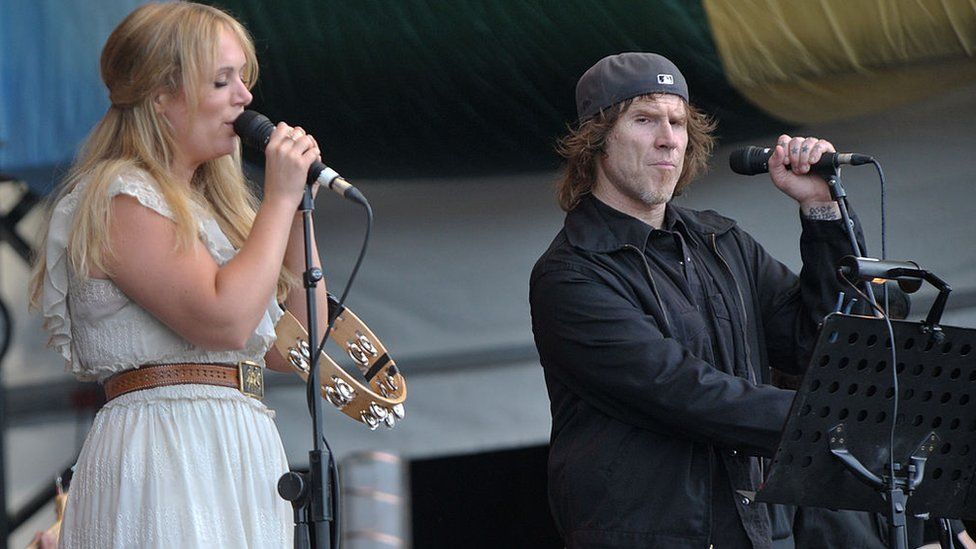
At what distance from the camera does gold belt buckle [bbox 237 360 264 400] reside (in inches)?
98.9

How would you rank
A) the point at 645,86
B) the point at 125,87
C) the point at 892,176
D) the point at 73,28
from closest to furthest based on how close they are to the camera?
the point at 125,87, the point at 645,86, the point at 73,28, the point at 892,176

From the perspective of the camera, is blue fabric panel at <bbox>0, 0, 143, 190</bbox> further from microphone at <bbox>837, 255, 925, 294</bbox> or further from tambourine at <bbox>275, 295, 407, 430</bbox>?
microphone at <bbox>837, 255, 925, 294</bbox>

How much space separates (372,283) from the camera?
405 centimetres

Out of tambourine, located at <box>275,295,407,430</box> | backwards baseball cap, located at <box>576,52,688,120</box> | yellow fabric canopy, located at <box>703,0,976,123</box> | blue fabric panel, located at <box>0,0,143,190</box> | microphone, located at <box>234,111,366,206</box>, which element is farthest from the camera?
yellow fabric canopy, located at <box>703,0,976,123</box>

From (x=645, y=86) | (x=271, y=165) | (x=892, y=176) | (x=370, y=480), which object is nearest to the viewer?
(x=271, y=165)

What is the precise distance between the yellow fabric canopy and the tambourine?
168cm

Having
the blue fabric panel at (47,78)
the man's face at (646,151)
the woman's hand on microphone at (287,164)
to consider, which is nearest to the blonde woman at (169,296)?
the woman's hand on microphone at (287,164)

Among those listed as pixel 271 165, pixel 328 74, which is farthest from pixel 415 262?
pixel 271 165

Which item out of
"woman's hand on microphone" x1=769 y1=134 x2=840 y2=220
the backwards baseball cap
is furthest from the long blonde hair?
"woman's hand on microphone" x1=769 y1=134 x2=840 y2=220

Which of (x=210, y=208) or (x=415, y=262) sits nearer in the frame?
(x=210, y=208)

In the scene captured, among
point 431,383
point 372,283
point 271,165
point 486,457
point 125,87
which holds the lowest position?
point 486,457

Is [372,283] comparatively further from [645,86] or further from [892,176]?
[892,176]

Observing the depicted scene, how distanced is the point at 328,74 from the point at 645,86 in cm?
115

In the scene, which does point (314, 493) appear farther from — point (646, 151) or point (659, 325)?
point (646, 151)
